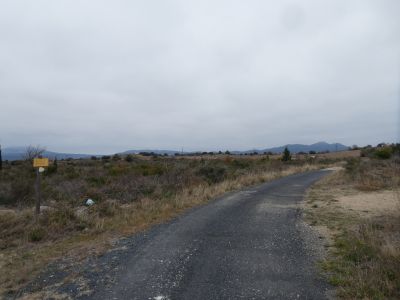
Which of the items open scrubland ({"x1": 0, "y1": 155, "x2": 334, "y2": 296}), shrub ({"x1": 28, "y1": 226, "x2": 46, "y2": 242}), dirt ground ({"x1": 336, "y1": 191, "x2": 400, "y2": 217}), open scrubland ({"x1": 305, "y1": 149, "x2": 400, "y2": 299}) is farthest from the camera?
dirt ground ({"x1": 336, "y1": 191, "x2": 400, "y2": 217})

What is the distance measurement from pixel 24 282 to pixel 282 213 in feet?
25.4

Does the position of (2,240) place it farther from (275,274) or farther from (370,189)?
(370,189)

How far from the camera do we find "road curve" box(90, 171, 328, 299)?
5.09m

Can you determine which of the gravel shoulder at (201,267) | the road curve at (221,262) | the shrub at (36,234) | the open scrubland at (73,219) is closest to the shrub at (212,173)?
the open scrubland at (73,219)

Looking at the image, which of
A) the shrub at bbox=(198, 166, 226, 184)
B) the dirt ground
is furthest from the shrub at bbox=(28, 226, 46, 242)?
the shrub at bbox=(198, 166, 226, 184)

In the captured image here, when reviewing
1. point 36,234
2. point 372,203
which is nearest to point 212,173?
point 372,203

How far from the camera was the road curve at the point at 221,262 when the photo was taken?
5094 mm

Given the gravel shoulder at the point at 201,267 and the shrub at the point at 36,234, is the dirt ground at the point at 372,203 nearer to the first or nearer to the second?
the gravel shoulder at the point at 201,267

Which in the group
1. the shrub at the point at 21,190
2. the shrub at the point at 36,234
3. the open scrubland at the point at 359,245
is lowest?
the shrub at the point at 36,234

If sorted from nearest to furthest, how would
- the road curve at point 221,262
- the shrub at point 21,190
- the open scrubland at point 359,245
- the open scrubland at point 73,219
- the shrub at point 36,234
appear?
the open scrubland at point 359,245 < the road curve at point 221,262 < the open scrubland at point 73,219 < the shrub at point 36,234 < the shrub at point 21,190

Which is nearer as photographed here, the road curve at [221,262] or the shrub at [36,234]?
the road curve at [221,262]

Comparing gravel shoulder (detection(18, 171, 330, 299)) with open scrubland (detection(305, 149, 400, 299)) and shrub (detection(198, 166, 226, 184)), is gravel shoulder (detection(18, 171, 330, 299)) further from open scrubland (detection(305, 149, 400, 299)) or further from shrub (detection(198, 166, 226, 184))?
shrub (detection(198, 166, 226, 184))

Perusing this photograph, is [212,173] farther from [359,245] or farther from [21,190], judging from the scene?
[359,245]

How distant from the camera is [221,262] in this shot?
6.37 metres
